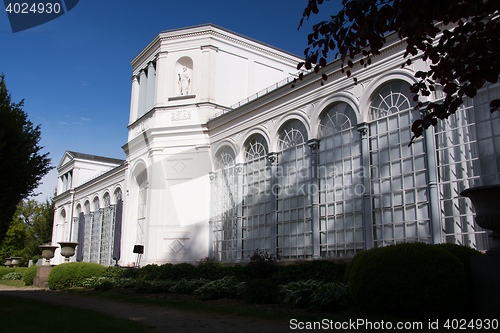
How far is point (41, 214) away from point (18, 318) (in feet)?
134

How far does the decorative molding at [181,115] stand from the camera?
21.0 metres

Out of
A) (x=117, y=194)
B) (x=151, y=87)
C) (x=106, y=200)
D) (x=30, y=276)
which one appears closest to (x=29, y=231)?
(x=106, y=200)

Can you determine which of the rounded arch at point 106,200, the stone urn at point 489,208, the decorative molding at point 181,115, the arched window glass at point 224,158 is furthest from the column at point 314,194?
the rounded arch at point 106,200

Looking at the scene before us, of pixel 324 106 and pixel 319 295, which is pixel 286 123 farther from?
pixel 319 295

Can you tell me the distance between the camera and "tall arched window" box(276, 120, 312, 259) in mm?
14844

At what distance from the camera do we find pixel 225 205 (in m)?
19.1

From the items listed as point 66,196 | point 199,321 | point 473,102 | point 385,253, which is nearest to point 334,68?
point 473,102

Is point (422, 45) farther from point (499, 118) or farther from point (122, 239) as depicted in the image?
point (122, 239)

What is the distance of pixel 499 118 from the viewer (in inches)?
397

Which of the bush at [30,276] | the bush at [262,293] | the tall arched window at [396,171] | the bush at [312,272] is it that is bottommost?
the bush at [30,276]

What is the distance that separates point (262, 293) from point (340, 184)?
4933mm

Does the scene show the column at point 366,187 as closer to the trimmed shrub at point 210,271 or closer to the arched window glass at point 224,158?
the trimmed shrub at point 210,271

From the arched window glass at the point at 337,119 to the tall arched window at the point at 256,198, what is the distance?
333cm

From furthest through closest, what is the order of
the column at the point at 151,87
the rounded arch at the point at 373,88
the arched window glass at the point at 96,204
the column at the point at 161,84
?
the arched window glass at the point at 96,204, the column at the point at 151,87, the column at the point at 161,84, the rounded arch at the point at 373,88
